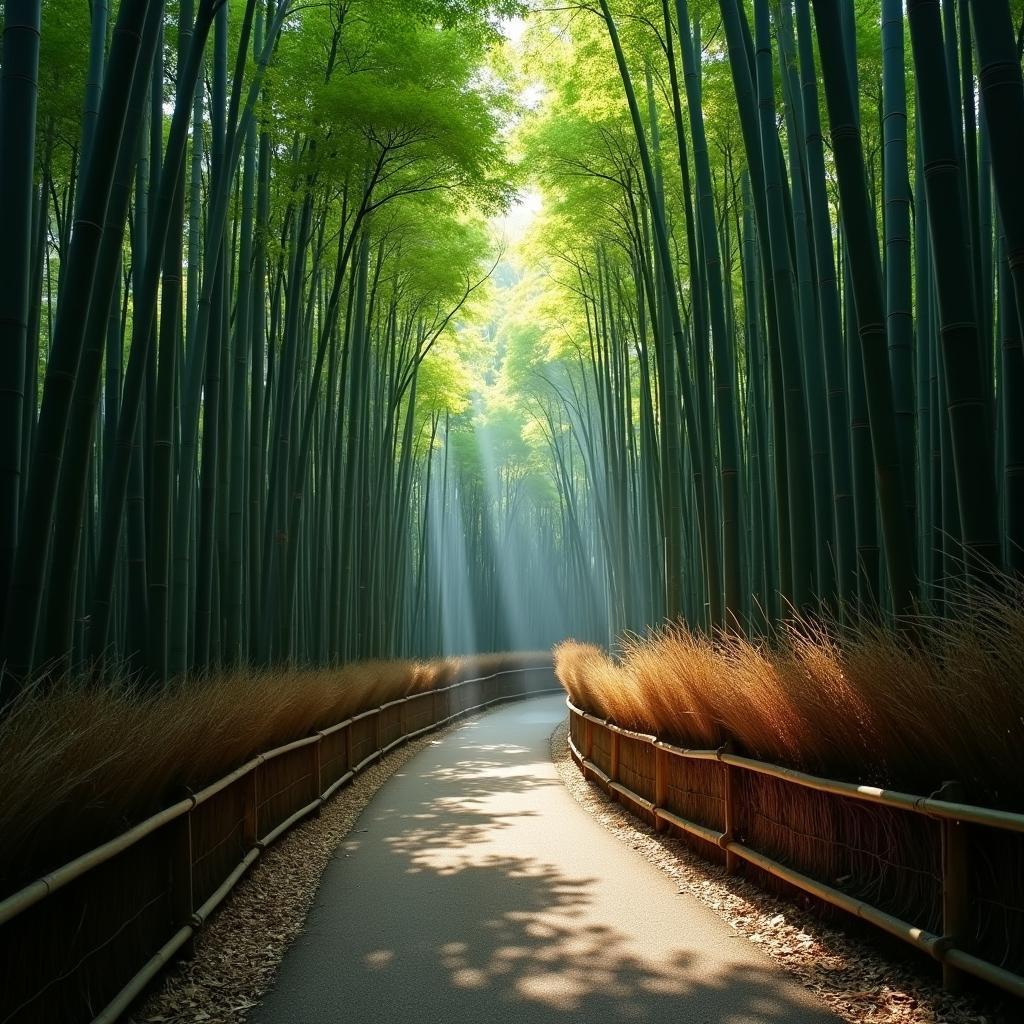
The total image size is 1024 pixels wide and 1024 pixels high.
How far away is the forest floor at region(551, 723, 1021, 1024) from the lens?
7.13 ft

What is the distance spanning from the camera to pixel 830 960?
271 centimetres

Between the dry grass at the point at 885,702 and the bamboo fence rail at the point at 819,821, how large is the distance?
0.29 feet

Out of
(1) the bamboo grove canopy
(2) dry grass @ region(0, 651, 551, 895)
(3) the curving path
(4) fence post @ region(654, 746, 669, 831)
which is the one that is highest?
(1) the bamboo grove canopy

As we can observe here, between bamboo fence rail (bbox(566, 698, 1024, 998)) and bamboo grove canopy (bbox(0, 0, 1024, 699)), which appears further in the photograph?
bamboo grove canopy (bbox(0, 0, 1024, 699))

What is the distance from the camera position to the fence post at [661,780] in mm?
4875

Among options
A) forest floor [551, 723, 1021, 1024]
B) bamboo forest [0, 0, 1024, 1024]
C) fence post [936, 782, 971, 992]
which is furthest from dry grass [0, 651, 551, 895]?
fence post [936, 782, 971, 992]

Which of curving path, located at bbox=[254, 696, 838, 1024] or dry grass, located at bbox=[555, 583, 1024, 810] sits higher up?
dry grass, located at bbox=[555, 583, 1024, 810]

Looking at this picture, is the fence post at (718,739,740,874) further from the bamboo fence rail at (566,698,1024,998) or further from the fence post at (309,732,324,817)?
the fence post at (309,732,324,817)

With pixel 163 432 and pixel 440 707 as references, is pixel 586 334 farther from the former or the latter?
pixel 163 432

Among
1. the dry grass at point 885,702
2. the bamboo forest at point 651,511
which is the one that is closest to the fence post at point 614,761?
the bamboo forest at point 651,511

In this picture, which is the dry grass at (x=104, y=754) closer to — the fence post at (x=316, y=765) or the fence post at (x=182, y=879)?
the fence post at (x=182, y=879)

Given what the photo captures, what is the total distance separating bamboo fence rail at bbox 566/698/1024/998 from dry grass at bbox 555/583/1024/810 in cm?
9

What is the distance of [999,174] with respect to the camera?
256 centimetres

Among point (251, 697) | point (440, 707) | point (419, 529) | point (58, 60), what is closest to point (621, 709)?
point (251, 697)
